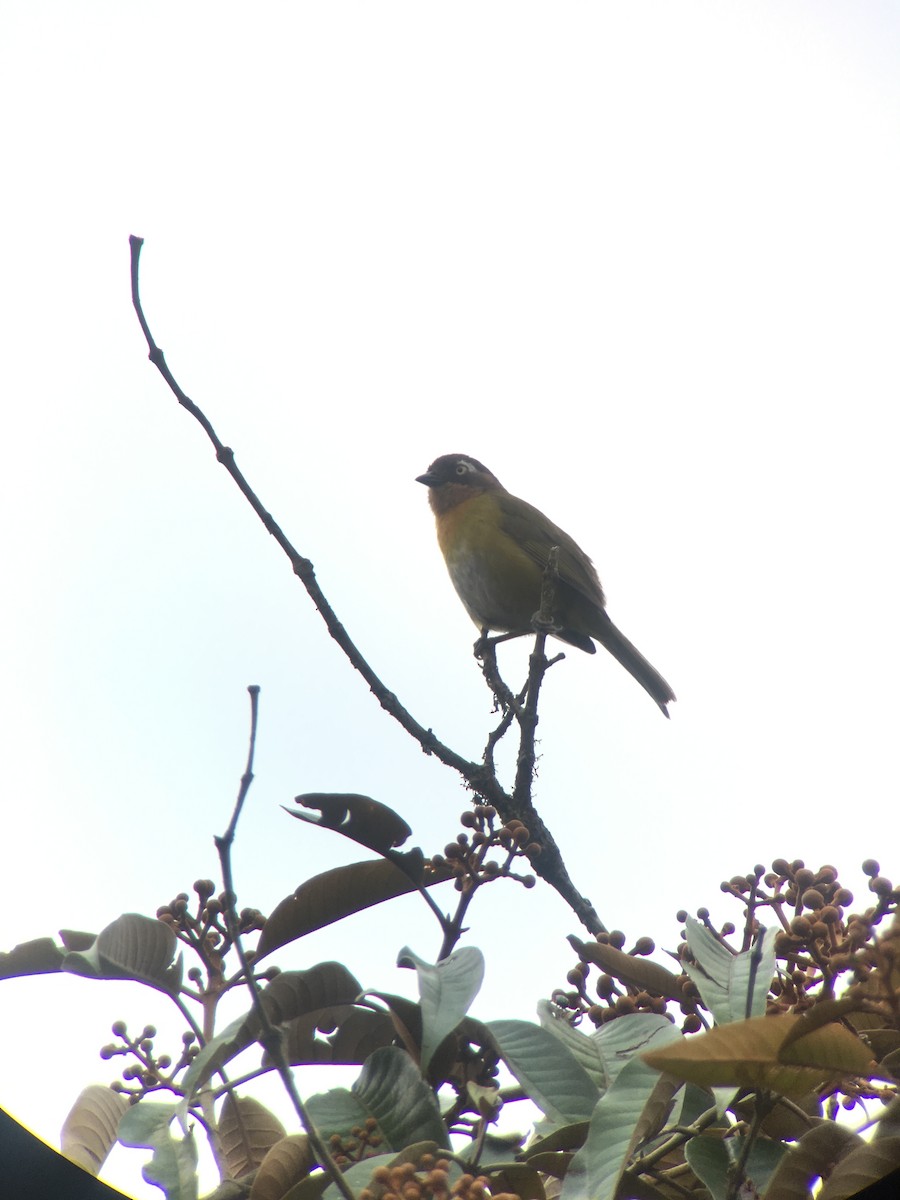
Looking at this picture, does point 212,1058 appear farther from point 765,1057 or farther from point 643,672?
Result: point 643,672

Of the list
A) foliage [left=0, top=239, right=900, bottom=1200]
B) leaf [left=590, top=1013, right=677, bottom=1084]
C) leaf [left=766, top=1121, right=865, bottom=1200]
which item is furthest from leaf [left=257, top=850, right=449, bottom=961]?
leaf [left=766, top=1121, right=865, bottom=1200]

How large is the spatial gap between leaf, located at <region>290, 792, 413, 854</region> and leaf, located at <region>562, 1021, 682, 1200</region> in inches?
18.3

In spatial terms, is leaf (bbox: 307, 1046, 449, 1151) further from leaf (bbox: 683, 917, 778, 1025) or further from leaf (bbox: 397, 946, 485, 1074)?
leaf (bbox: 683, 917, 778, 1025)

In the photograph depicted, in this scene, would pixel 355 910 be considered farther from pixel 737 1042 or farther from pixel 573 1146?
pixel 737 1042

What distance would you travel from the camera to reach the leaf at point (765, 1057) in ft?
2.95

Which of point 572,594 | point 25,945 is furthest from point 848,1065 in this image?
point 572,594

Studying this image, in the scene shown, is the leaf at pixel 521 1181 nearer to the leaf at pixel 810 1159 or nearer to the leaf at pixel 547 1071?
the leaf at pixel 547 1071

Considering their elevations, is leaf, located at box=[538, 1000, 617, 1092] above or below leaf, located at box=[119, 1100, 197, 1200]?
above

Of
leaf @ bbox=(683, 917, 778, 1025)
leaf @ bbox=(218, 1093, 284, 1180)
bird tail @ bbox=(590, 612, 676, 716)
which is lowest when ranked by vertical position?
leaf @ bbox=(218, 1093, 284, 1180)

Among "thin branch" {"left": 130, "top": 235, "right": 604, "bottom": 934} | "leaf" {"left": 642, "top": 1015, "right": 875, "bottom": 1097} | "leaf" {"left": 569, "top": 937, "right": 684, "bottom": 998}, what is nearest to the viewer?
"leaf" {"left": 642, "top": 1015, "right": 875, "bottom": 1097}

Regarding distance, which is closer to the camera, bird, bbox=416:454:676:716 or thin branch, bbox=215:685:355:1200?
thin branch, bbox=215:685:355:1200

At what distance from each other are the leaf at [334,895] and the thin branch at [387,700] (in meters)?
0.53

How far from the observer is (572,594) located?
279 inches

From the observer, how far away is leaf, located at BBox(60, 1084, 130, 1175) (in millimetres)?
1411
